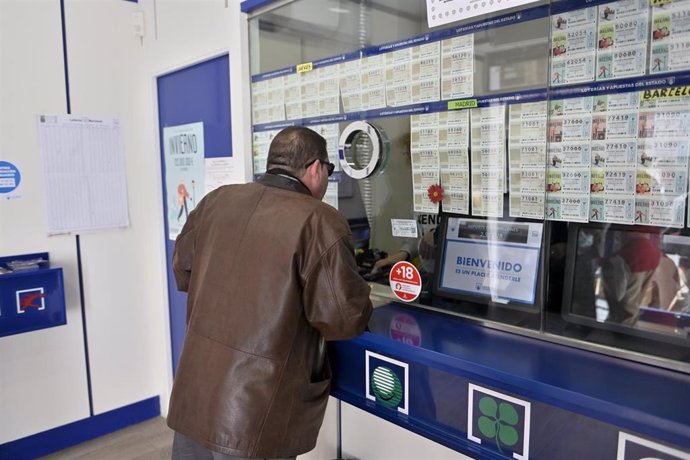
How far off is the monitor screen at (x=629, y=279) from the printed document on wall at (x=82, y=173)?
7.54 ft

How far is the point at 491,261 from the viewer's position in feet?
4.97

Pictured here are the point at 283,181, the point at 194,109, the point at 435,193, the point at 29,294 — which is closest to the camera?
the point at 283,181

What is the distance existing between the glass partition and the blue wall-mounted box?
1416mm

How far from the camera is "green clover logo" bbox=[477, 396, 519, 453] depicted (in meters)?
1.11

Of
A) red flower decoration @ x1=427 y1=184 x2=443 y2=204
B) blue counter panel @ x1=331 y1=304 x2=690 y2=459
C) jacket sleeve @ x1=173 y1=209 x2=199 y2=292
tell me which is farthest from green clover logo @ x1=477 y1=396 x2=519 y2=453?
jacket sleeve @ x1=173 y1=209 x2=199 y2=292

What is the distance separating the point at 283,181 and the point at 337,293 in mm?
365

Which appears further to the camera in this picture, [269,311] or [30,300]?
[30,300]

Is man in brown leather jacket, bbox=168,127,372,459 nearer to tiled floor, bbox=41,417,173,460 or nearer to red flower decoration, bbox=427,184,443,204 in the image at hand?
red flower decoration, bbox=427,184,443,204

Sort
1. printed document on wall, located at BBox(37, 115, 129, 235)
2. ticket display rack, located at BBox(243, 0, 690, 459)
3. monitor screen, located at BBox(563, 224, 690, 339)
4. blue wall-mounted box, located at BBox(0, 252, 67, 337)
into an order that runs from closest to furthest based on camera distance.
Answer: ticket display rack, located at BBox(243, 0, 690, 459)
monitor screen, located at BBox(563, 224, 690, 339)
blue wall-mounted box, located at BBox(0, 252, 67, 337)
printed document on wall, located at BBox(37, 115, 129, 235)

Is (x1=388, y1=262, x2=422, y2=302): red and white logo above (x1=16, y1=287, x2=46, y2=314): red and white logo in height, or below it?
above

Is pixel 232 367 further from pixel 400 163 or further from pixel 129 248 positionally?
pixel 129 248

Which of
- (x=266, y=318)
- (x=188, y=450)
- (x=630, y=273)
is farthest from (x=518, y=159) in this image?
(x=188, y=450)

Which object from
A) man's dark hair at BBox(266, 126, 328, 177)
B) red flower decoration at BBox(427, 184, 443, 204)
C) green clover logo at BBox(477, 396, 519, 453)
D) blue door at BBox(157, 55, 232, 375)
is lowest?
green clover logo at BBox(477, 396, 519, 453)

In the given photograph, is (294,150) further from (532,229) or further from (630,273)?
(630,273)
